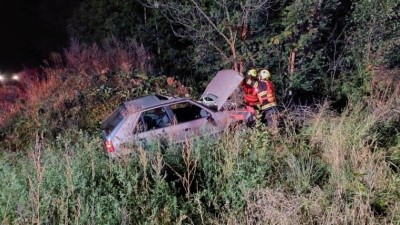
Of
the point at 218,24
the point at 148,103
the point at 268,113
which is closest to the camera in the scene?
the point at 148,103

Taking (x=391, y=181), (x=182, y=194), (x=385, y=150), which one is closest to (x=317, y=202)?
(x=391, y=181)

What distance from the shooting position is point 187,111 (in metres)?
8.10

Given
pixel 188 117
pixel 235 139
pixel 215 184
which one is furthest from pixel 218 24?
pixel 215 184

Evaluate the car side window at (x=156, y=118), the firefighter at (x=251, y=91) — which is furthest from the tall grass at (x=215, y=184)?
the firefighter at (x=251, y=91)

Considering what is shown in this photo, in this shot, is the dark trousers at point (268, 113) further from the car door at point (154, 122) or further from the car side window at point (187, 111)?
the car door at point (154, 122)

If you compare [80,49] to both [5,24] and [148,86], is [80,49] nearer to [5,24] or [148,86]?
[148,86]

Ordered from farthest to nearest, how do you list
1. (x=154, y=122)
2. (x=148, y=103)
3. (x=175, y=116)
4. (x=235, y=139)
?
(x=148, y=103), (x=175, y=116), (x=154, y=122), (x=235, y=139)

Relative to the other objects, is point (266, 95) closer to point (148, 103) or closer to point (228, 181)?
point (148, 103)

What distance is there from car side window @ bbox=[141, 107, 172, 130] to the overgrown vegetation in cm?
107

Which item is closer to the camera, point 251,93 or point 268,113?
point 268,113

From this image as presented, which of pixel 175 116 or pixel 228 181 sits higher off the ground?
pixel 175 116

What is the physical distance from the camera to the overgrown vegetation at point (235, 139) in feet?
14.7

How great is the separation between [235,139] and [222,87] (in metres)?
2.79

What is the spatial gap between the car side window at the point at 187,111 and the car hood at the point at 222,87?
334 millimetres
